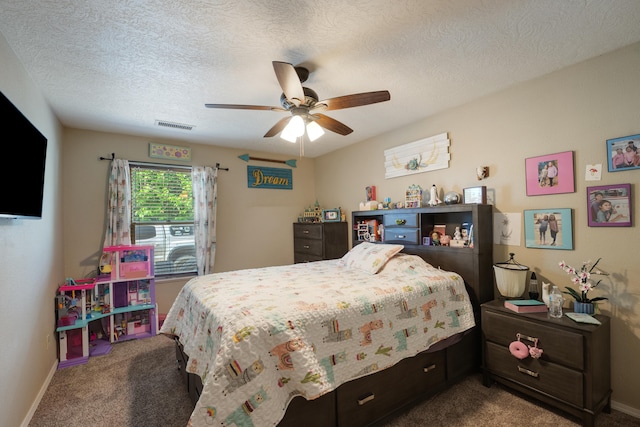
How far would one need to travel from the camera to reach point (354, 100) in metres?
2.02

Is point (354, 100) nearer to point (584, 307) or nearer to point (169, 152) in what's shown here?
point (584, 307)

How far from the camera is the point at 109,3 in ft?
4.90

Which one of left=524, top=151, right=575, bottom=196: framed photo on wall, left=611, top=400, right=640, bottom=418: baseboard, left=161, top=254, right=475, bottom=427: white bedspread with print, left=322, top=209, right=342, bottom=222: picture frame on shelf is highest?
left=524, top=151, right=575, bottom=196: framed photo on wall

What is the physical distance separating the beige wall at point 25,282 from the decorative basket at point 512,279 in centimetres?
340

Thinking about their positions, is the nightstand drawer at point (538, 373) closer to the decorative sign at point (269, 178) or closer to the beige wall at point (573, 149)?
the beige wall at point (573, 149)

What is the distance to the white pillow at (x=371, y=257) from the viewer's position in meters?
2.75

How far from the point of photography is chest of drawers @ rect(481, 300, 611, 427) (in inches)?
71.2

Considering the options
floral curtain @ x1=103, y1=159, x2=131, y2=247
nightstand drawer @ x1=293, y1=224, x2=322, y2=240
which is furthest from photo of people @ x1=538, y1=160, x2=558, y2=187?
floral curtain @ x1=103, y1=159, x2=131, y2=247

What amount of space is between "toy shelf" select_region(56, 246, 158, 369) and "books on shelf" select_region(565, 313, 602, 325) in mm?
4145

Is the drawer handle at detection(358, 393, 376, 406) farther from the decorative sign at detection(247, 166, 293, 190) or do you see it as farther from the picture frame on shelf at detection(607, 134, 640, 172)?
the decorative sign at detection(247, 166, 293, 190)

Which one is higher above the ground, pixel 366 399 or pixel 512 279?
pixel 512 279

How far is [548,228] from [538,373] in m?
1.12

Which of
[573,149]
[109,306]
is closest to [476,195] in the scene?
[573,149]

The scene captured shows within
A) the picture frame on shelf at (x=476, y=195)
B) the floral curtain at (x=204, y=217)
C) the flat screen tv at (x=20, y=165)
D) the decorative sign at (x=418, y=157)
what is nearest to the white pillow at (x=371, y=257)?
the picture frame on shelf at (x=476, y=195)
